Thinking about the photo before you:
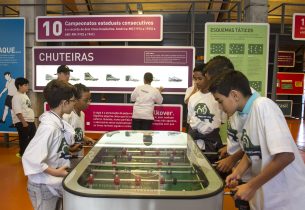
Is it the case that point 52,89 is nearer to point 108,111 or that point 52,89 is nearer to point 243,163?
point 243,163

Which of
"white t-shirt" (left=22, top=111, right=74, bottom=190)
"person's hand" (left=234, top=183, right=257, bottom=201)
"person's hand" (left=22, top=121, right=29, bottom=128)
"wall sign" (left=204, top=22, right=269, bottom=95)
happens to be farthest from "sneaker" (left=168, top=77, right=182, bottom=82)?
"person's hand" (left=234, top=183, right=257, bottom=201)

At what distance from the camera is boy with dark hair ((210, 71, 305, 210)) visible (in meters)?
1.49

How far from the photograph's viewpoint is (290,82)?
460 inches

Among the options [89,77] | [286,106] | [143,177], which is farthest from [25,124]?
[286,106]

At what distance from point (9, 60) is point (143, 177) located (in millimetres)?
5097

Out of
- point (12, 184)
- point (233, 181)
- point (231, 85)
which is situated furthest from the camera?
point (12, 184)

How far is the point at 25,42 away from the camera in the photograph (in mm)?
5996

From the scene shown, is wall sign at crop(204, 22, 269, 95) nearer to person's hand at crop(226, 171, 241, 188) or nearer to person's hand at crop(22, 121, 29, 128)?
person's hand at crop(22, 121, 29, 128)

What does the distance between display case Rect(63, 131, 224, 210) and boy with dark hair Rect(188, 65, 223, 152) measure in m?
0.37

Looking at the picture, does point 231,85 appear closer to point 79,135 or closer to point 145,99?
point 79,135

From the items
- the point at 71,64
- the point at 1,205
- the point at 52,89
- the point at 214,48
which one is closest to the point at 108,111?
the point at 71,64

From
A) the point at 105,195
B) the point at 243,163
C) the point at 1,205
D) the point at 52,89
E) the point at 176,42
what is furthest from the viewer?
the point at 176,42

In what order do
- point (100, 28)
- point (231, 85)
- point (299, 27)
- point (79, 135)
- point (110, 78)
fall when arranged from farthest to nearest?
point (110, 78) < point (100, 28) < point (299, 27) < point (79, 135) < point (231, 85)

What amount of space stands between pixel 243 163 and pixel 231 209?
5.67 ft
